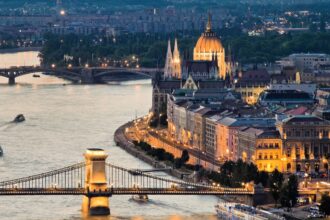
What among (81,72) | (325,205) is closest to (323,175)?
(325,205)

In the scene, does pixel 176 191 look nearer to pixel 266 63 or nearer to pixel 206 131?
pixel 206 131

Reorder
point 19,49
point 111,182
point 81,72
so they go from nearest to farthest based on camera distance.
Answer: point 111,182
point 81,72
point 19,49

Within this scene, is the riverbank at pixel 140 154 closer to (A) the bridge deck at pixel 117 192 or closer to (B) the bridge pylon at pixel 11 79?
(A) the bridge deck at pixel 117 192

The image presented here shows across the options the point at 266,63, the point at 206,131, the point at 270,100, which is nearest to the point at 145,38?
the point at 266,63

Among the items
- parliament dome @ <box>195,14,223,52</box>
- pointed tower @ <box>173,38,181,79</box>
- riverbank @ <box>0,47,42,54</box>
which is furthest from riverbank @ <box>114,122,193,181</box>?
riverbank @ <box>0,47,42,54</box>

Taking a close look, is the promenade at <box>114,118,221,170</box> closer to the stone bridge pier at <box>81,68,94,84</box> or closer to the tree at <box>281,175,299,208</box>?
the tree at <box>281,175,299,208</box>

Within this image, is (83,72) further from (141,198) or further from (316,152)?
(141,198)

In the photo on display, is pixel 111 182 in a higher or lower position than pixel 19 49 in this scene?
higher
